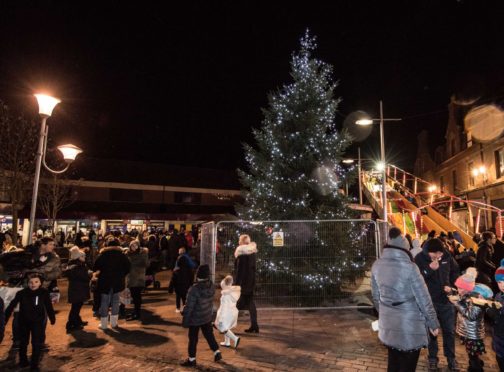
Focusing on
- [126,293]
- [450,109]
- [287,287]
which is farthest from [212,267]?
[450,109]

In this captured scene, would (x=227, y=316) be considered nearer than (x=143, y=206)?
Yes

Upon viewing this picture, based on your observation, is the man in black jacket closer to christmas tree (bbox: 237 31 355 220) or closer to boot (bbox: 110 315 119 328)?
christmas tree (bbox: 237 31 355 220)

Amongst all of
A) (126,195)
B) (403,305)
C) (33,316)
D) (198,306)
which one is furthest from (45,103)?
(126,195)

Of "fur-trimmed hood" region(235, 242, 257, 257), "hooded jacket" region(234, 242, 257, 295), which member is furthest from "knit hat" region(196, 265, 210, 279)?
"fur-trimmed hood" region(235, 242, 257, 257)

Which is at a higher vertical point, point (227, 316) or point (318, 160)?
point (318, 160)

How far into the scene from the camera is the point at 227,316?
624 centimetres

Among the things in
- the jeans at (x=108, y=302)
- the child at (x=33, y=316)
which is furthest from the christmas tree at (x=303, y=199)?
the child at (x=33, y=316)

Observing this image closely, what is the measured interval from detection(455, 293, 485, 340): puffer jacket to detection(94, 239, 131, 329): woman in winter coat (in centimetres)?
614

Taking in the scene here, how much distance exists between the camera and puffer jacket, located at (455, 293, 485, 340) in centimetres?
491

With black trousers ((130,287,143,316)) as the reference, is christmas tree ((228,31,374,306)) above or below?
above

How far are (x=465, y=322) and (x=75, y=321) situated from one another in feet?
23.3

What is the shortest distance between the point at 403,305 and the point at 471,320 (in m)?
2.10

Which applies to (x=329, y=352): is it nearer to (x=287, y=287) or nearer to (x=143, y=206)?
(x=287, y=287)

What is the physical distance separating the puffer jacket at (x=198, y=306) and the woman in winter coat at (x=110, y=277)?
8.57ft
